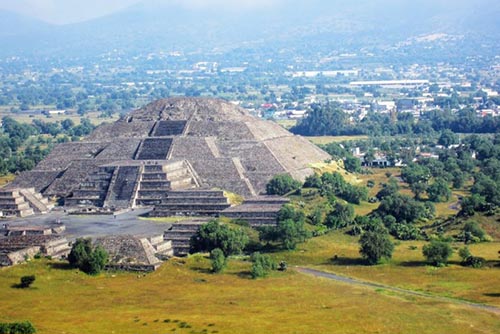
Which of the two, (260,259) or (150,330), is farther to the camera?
(260,259)

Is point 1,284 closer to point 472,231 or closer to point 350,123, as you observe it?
point 472,231

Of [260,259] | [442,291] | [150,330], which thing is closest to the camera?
A: [150,330]

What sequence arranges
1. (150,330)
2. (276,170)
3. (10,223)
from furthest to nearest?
(276,170) < (10,223) < (150,330)

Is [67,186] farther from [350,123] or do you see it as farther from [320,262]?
[350,123]

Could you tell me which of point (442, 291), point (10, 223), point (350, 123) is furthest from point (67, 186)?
point (350, 123)

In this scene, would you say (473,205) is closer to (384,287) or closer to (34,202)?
(384,287)

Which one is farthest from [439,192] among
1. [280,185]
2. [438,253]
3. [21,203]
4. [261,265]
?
[21,203]
